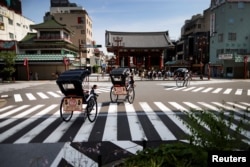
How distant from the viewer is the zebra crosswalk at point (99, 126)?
252 inches

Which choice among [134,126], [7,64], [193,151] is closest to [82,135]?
[134,126]

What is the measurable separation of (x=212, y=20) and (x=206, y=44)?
28.7 feet

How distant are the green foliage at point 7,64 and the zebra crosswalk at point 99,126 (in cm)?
2376

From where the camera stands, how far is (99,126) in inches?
301

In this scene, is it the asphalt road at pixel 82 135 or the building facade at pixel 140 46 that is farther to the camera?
the building facade at pixel 140 46

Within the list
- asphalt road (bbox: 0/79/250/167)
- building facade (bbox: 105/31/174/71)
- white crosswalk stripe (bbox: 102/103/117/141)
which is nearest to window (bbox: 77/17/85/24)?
building facade (bbox: 105/31/174/71)

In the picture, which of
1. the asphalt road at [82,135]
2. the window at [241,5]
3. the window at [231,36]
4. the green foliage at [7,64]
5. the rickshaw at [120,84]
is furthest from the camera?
the window at [231,36]

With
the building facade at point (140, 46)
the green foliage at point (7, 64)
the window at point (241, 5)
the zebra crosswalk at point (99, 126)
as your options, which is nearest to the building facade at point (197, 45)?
the building facade at point (140, 46)

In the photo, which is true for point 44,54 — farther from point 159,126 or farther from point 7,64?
point 159,126

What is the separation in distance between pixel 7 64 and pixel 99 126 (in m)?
29.7

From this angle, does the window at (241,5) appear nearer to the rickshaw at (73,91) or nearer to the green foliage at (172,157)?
the rickshaw at (73,91)

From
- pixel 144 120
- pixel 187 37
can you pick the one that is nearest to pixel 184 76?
pixel 144 120

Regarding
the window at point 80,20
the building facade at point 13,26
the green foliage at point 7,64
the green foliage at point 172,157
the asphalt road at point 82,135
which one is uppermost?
the window at point 80,20

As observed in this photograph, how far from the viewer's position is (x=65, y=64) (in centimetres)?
3369
